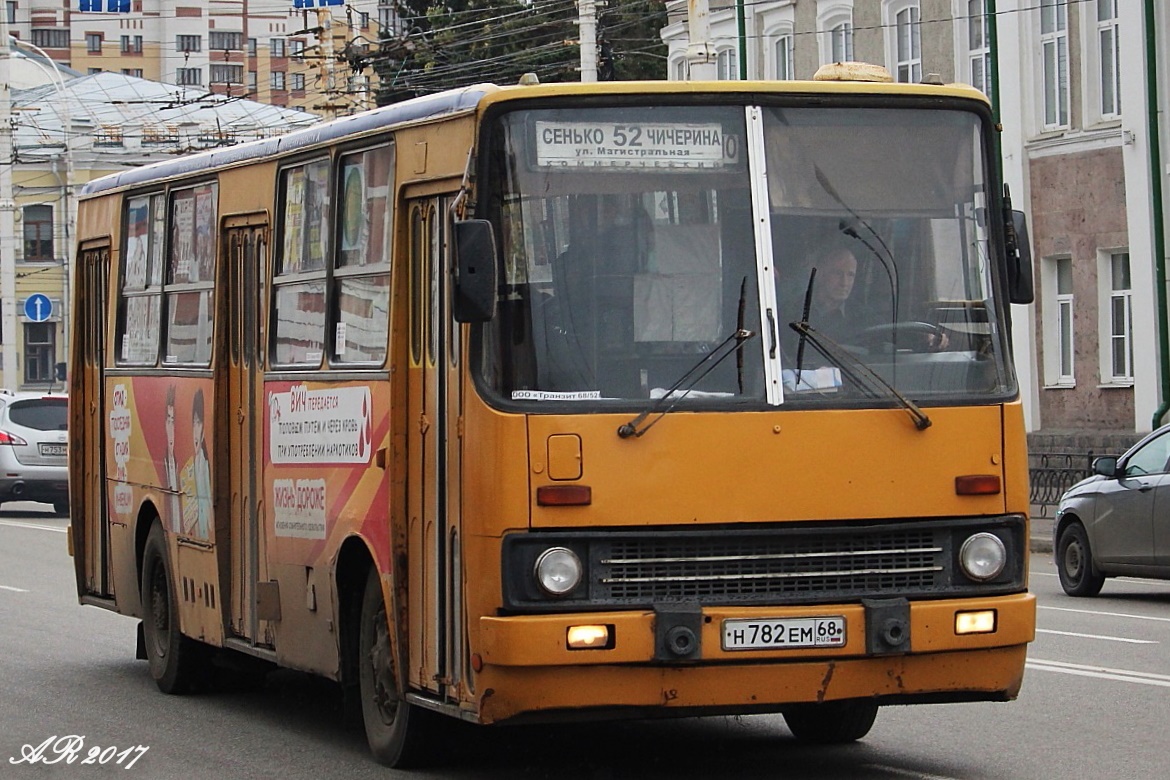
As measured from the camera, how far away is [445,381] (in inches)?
356

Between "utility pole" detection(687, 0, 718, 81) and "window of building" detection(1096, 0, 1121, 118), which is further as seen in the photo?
"window of building" detection(1096, 0, 1121, 118)

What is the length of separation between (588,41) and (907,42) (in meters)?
7.29

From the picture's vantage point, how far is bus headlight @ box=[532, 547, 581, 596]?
836cm

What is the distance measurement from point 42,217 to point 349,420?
70.7m

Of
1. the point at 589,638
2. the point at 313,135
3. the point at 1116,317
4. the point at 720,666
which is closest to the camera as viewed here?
the point at 589,638

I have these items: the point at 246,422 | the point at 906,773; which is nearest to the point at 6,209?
the point at 246,422

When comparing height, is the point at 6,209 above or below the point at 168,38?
below

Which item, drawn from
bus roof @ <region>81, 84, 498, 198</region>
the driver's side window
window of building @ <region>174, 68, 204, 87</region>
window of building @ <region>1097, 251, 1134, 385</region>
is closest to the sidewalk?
window of building @ <region>1097, 251, 1134, 385</region>

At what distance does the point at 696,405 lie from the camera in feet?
28.0

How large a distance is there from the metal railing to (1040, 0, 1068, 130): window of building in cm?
539

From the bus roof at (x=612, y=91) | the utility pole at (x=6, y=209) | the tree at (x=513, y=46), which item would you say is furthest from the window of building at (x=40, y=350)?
the bus roof at (x=612, y=91)

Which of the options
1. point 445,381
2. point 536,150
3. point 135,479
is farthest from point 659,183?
point 135,479

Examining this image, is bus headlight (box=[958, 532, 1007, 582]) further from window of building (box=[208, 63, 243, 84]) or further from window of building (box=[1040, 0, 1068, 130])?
window of building (box=[208, 63, 243, 84])

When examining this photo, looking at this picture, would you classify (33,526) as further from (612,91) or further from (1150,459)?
(612,91)
